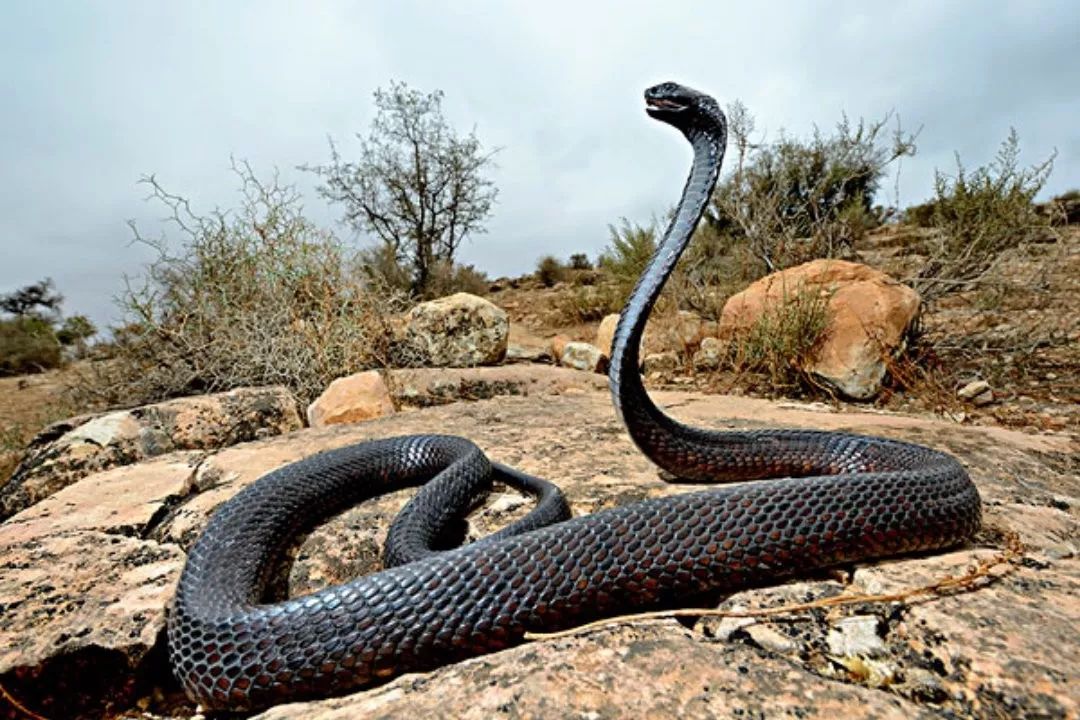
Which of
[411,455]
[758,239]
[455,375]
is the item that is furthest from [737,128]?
[411,455]

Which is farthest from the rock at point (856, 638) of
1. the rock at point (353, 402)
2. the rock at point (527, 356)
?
the rock at point (527, 356)

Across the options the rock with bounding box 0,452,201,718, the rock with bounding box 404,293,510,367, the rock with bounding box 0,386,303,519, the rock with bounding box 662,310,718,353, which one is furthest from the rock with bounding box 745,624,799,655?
the rock with bounding box 404,293,510,367

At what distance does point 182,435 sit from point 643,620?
3677 mm

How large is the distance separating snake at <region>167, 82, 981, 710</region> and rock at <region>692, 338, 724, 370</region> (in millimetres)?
3983

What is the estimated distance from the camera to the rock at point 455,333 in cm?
674

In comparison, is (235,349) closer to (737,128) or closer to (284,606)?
(284,606)

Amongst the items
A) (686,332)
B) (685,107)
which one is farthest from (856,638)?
(686,332)

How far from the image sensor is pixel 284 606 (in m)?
1.44

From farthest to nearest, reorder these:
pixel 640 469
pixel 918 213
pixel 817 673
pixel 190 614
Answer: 1. pixel 918 213
2. pixel 640 469
3. pixel 190 614
4. pixel 817 673

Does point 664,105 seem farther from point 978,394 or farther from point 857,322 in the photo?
point 978,394

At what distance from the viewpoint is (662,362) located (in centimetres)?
668

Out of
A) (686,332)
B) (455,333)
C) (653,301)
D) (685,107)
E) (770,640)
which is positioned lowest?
(770,640)

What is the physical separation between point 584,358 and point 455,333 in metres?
1.66

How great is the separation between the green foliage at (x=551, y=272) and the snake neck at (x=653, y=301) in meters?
14.9
